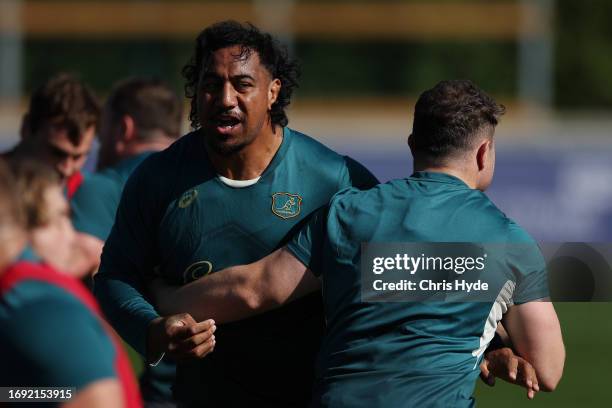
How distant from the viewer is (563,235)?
43.5 ft

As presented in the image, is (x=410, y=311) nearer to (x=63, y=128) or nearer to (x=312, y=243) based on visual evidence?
(x=312, y=243)

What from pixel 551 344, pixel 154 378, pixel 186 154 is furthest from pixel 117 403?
pixel 154 378

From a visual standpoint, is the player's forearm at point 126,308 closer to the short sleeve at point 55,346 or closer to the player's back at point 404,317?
the player's back at point 404,317

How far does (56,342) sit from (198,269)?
149cm

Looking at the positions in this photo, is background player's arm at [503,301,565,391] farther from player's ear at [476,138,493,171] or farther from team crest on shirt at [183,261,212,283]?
team crest on shirt at [183,261,212,283]

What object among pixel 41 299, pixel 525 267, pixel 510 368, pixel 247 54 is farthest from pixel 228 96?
pixel 41 299

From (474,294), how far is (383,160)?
10832mm

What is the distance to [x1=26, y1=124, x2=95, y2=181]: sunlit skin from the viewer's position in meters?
5.00

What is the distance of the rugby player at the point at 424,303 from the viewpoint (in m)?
3.28

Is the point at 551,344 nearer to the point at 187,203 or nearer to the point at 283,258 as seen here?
the point at 283,258

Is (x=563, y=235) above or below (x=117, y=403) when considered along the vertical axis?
below

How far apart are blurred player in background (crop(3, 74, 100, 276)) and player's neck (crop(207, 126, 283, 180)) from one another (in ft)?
4.10

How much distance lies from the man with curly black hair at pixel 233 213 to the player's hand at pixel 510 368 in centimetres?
60

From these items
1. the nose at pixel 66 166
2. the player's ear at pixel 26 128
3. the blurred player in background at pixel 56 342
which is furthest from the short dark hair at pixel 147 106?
the blurred player in background at pixel 56 342
